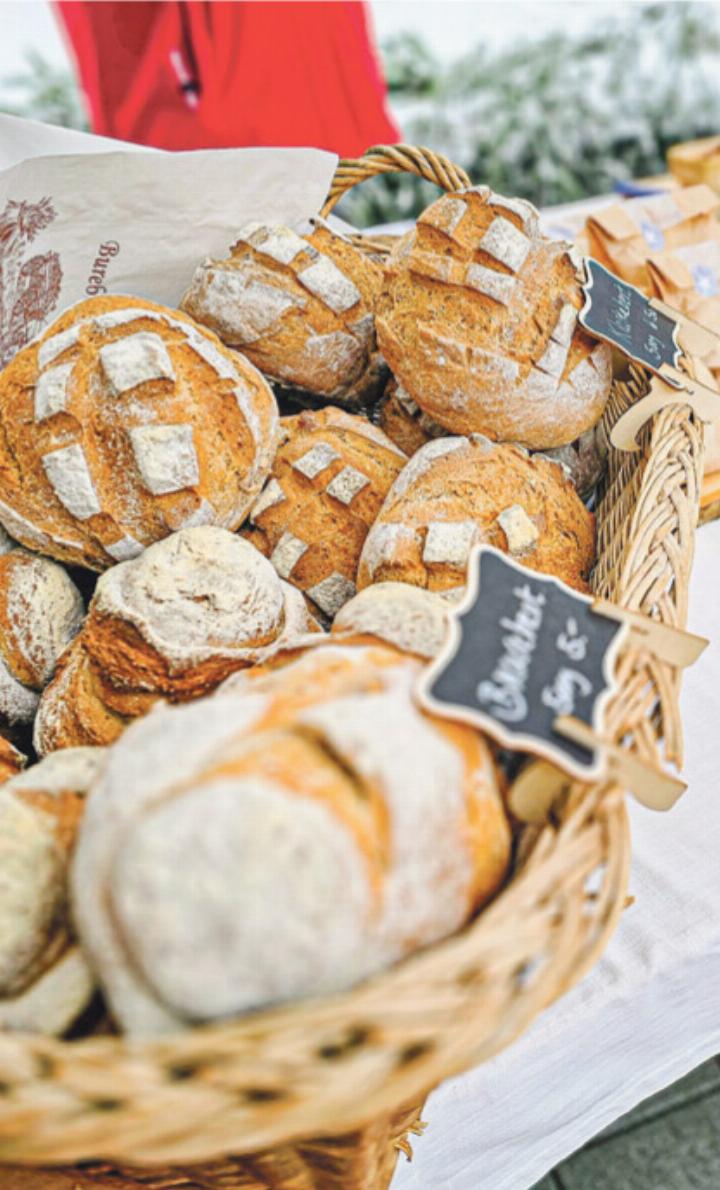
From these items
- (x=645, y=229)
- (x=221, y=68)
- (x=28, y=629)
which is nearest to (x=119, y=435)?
(x=28, y=629)

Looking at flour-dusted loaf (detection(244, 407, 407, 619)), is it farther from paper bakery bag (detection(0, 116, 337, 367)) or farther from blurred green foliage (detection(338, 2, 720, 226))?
blurred green foliage (detection(338, 2, 720, 226))

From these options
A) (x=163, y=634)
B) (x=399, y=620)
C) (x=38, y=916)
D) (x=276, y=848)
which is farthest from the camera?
(x=163, y=634)

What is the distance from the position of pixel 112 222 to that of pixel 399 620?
1.21m

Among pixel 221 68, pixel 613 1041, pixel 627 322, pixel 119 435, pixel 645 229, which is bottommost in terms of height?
pixel 613 1041

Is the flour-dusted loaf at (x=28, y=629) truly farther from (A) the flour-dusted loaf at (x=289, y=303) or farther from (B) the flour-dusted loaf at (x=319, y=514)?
(A) the flour-dusted loaf at (x=289, y=303)

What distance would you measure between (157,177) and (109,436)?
2.29 feet

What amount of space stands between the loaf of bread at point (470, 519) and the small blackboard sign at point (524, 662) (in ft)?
1.32

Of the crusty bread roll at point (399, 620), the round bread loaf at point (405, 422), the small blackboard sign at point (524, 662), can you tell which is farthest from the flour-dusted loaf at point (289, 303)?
the small blackboard sign at point (524, 662)

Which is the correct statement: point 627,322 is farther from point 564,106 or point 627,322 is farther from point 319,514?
point 564,106

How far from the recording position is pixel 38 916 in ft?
2.76

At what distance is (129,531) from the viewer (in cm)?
143

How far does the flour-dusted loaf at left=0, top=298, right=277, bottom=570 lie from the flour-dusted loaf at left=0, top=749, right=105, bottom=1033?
0.58 metres

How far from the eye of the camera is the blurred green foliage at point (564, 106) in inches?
178

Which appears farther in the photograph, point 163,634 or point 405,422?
point 405,422
